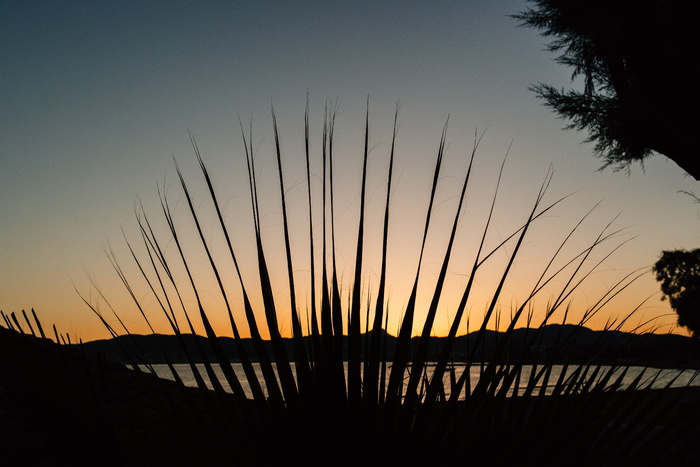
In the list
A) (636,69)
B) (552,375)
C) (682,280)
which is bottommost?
(552,375)

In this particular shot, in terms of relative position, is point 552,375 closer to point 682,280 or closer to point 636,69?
point 682,280

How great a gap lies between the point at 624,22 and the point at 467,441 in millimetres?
9162

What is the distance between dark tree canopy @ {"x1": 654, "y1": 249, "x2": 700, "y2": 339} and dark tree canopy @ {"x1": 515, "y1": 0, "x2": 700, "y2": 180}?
11321 mm

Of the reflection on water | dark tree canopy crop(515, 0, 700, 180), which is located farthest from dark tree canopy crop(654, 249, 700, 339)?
dark tree canopy crop(515, 0, 700, 180)

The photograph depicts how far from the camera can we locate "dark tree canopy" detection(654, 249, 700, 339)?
18.8 metres

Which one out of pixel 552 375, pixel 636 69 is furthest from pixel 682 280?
pixel 636 69

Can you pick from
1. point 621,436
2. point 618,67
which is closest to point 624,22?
point 618,67

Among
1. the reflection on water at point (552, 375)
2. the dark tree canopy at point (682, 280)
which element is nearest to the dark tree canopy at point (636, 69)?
the reflection on water at point (552, 375)

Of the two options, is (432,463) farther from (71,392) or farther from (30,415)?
(30,415)

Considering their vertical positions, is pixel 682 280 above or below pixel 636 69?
below

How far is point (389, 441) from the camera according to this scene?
81 cm

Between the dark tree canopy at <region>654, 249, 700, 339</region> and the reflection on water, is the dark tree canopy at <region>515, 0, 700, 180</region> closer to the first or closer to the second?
the reflection on water

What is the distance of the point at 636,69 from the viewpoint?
878 centimetres

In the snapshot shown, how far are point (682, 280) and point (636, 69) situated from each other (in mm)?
13765
